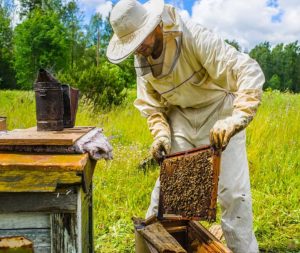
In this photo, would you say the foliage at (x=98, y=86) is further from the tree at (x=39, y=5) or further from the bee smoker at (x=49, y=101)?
the tree at (x=39, y=5)

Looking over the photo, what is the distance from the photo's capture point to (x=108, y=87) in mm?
8508

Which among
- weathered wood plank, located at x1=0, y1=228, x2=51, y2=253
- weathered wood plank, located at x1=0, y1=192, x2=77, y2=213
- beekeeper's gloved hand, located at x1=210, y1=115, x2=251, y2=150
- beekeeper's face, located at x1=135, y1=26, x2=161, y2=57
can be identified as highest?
beekeeper's face, located at x1=135, y1=26, x2=161, y2=57

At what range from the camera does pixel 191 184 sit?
7.06 feet

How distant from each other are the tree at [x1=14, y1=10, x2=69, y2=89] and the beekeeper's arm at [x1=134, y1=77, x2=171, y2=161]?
26.1m

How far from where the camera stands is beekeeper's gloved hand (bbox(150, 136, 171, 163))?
2.45 metres

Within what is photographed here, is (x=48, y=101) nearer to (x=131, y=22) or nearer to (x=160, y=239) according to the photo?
(x=131, y=22)

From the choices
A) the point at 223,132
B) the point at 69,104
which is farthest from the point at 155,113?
the point at 223,132

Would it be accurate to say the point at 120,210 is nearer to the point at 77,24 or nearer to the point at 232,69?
the point at 232,69

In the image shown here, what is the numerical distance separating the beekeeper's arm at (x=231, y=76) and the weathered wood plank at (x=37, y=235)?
87cm

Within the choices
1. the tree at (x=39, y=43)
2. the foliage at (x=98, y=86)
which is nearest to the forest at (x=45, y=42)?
the tree at (x=39, y=43)

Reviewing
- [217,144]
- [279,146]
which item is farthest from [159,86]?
[279,146]

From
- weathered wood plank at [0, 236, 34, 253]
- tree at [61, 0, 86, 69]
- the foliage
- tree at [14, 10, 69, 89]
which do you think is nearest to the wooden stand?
weathered wood plank at [0, 236, 34, 253]

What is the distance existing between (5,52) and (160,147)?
35.7 m

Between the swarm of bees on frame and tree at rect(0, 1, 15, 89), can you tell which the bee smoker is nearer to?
the swarm of bees on frame
